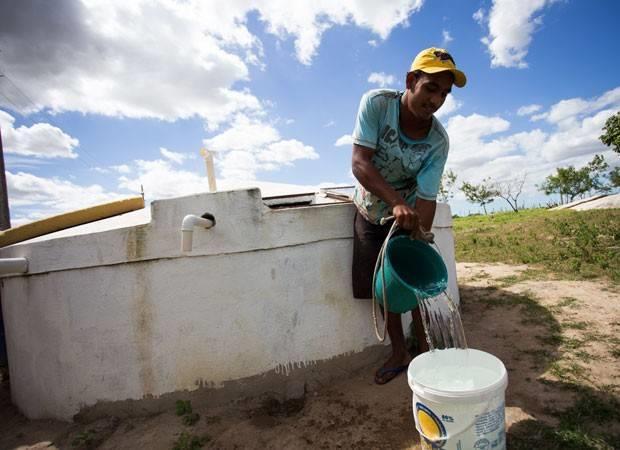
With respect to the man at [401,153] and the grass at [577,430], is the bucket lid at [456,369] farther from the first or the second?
the man at [401,153]

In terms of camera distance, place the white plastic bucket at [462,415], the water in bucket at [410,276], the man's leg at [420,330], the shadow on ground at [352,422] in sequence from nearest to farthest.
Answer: the white plastic bucket at [462,415], the shadow on ground at [352,422], the water in bucket at [410,276], the man's leg at [420,330]

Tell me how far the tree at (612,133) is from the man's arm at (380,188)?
1857 centimetres

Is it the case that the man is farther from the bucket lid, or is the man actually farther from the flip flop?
the bucket lid

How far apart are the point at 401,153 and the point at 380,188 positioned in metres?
0.34

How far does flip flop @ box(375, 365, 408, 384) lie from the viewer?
8.92 feet

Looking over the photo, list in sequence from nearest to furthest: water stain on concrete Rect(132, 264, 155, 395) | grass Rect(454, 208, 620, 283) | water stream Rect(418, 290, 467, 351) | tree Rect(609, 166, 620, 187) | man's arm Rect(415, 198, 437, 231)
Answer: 1. man's arm Rect(415, 198, 437, 231)
2. water stain on concrete Rect(132, 264, 155, 395)
3. water stream Rect(418, 290, 467, 351)
4. grass Rect(454, 208, 620, 283)
5. tree Rect(609, 166, 620, 187)

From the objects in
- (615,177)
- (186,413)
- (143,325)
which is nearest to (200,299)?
(143,325)

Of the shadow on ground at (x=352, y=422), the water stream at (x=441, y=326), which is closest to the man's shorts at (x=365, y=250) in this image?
the water stream at (x=441, y=326)

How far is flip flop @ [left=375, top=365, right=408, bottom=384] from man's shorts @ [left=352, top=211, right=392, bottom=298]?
1.91 ft

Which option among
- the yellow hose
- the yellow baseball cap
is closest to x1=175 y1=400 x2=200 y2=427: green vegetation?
the yellow hose

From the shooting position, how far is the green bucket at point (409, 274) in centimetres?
224

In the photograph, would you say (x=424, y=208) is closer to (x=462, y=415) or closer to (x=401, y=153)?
(x=401, y=153)

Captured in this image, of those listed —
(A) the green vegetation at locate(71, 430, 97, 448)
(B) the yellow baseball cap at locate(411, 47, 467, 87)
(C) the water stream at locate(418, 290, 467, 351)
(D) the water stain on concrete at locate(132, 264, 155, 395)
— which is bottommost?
(A) the green vegetation at locate(71, 430, 97, 448)

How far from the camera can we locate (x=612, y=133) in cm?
1603
